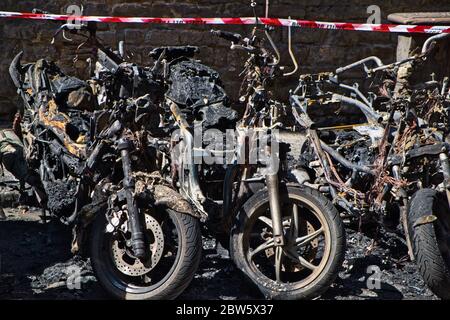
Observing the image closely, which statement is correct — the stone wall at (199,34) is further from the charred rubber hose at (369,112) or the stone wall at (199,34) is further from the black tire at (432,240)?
the black tire at (432,240)

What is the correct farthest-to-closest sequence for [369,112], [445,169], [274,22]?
[274,22], [369,112], [445,169]

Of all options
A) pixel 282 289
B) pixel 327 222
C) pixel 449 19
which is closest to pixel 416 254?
pixel 327 222

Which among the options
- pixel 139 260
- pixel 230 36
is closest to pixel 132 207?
pixel 139 260

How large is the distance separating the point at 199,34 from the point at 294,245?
472 centimetres

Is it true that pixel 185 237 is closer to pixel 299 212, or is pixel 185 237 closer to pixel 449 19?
pixel 299 212

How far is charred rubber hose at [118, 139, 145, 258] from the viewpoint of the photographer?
4.46m

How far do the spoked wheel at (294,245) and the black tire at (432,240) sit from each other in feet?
1.63

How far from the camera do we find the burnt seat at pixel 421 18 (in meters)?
8.34

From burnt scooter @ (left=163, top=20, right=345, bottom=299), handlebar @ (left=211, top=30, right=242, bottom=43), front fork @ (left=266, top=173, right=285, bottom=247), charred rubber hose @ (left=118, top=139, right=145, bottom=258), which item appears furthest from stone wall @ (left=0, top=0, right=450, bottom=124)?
front fork @ (left=266, top=173, right=285, bottom=247)

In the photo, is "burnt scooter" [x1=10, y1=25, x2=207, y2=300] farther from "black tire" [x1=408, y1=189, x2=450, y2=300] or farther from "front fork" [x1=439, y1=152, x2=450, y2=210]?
"front fork" [x1=439, y1=152, x2=450, y2=210]

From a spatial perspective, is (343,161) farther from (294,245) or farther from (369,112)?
(294,245)

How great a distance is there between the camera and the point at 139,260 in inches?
184

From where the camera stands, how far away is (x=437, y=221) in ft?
16.0
